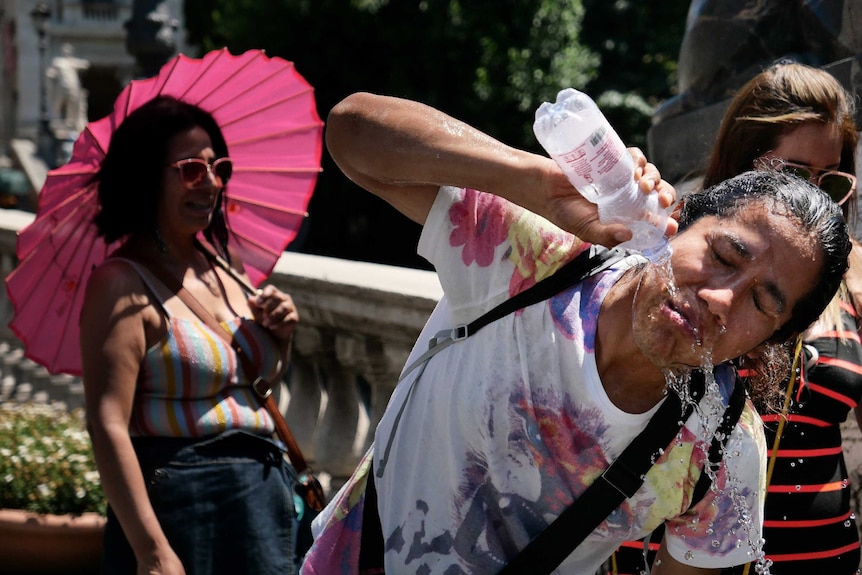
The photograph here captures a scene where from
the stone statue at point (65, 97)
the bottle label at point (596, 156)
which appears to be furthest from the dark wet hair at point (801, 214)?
the stone statue at point (65, 97)

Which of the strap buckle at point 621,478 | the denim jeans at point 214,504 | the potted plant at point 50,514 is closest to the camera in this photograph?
the strap buckle at point 621,478

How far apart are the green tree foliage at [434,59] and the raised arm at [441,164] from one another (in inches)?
630

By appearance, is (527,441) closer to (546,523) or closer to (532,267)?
(546,523)

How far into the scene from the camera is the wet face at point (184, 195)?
11.9ft

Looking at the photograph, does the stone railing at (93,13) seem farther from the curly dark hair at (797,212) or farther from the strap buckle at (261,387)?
the curly dark hair at (797,212)

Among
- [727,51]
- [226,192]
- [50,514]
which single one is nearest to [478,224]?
[226,192]

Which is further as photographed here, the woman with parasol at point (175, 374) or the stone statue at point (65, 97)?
the stone statue at point (65, 97)

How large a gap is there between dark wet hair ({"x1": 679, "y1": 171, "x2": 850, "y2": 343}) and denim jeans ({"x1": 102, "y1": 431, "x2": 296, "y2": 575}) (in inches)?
64.9

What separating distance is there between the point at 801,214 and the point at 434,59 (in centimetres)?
1790

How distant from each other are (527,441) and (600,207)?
1.51 ft

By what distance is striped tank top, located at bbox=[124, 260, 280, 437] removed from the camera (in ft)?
10.9

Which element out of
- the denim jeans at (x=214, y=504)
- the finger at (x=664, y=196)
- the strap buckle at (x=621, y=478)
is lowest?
the denim jeans at (x=214, y=504)

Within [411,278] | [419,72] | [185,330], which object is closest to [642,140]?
[419,72]

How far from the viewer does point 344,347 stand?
4574 millimetres
